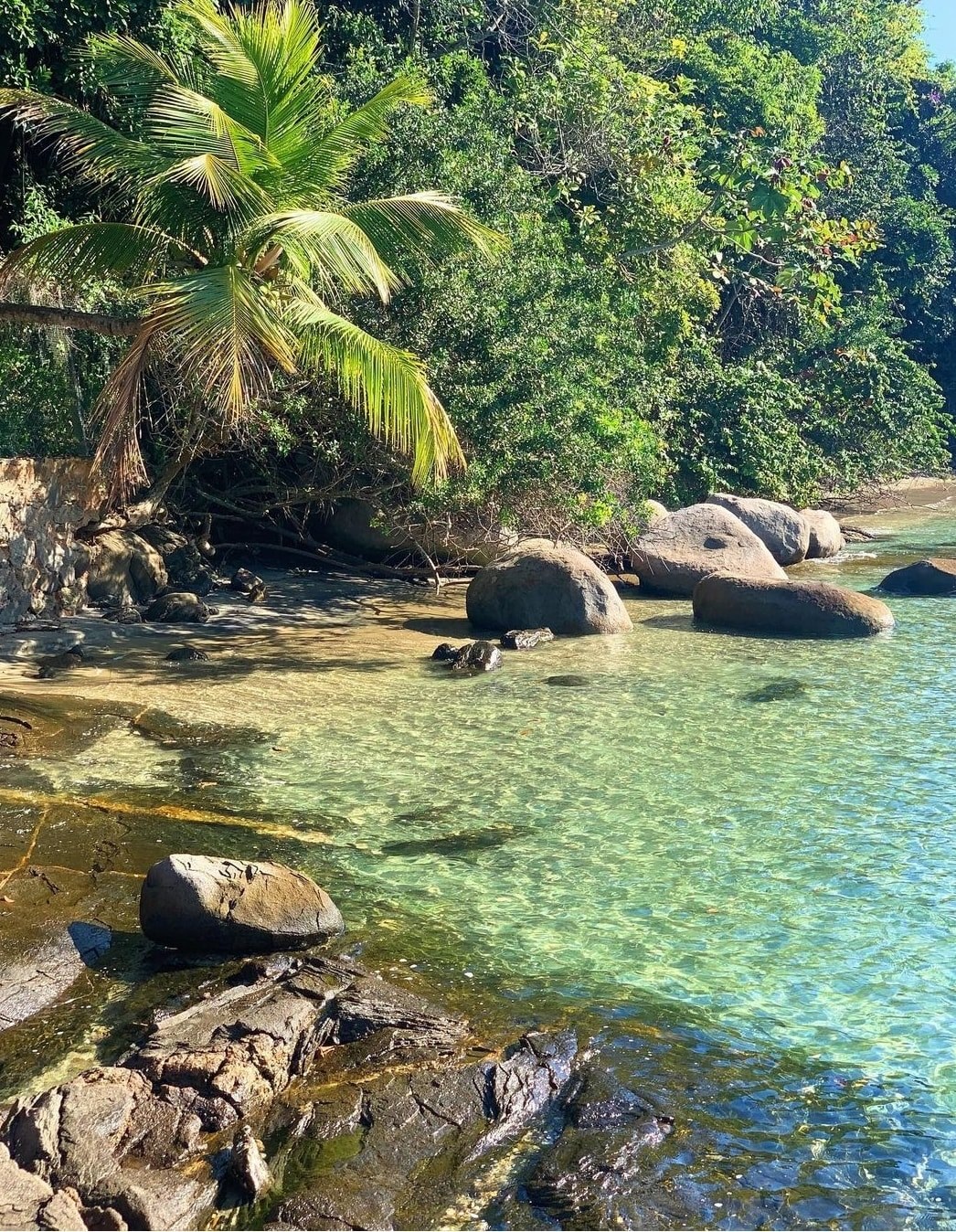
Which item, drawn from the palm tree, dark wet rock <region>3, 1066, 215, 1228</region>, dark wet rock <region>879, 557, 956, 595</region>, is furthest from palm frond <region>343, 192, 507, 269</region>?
dark wet rock <region>879, 557, 956, 595</region>

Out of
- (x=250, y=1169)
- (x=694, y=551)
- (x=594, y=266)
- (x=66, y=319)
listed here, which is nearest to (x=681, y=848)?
(x=250, y=1169)

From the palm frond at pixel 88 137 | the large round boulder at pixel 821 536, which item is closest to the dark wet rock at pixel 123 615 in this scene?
the palm frond at pixel 88 137

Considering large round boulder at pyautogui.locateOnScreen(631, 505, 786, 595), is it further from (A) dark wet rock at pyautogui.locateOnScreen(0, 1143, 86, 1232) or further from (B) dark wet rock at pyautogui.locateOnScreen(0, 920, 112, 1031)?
(A) dark wet rock at pyautogui.locateOnScreen(0, 1143, 86, 1232)

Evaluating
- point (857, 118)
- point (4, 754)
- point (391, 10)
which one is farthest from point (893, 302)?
point (4, 754)

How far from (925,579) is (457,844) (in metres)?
10.9

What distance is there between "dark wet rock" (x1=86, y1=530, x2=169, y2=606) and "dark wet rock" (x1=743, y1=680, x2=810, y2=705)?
6.62 metres

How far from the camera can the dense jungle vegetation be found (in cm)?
1327

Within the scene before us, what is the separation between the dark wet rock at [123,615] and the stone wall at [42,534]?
32 cm

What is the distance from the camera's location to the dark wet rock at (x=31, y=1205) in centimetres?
380

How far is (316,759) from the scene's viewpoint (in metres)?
9.06

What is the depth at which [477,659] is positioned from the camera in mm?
12086

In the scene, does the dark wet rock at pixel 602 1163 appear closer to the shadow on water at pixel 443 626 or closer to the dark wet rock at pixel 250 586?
the shadow on water at pixel 443 626

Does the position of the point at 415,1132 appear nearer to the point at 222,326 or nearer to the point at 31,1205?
the point at 31,1205

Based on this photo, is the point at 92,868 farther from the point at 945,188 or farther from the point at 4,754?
the point at 945,188
